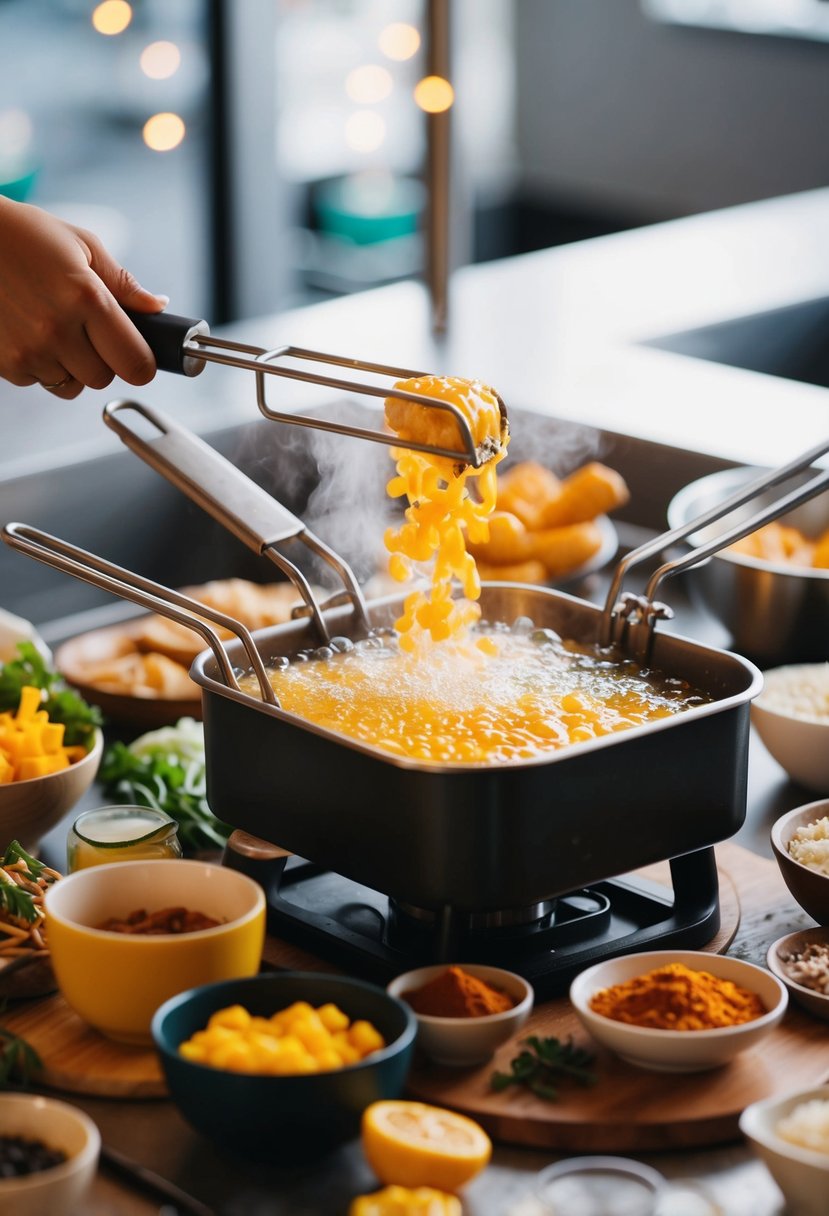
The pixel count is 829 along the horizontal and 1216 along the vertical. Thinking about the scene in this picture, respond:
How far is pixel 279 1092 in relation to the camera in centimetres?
107

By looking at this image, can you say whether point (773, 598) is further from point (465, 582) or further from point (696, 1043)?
point (696, 1043)

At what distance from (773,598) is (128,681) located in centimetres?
77

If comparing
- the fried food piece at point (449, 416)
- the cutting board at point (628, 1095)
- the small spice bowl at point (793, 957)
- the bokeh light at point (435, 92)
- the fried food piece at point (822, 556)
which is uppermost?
the bokeh light at point (435, 92)

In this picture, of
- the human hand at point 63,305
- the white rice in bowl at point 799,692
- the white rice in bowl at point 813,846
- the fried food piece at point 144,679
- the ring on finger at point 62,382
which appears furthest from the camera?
the fried food piece at point 144,679

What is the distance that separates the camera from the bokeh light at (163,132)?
16.2 ft

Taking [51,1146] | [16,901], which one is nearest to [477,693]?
[16,901]

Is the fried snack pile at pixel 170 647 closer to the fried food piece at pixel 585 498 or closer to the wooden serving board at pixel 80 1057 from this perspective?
the fried food piece at pixel 585 498

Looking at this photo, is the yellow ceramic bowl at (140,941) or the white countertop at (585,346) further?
the white countertop at (585,346)

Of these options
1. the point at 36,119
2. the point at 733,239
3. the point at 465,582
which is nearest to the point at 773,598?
the point at 465,582

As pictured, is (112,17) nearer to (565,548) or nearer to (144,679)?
(565,548)

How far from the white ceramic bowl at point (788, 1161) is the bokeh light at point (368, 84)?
6064mm

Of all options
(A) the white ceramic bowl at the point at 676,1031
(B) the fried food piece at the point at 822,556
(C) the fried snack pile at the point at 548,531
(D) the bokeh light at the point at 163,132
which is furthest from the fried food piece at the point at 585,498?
(D) the bokeh light at the point at 163,132

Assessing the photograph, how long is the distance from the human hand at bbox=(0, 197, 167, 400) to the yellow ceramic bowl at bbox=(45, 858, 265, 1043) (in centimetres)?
49

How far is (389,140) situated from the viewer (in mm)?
6977
